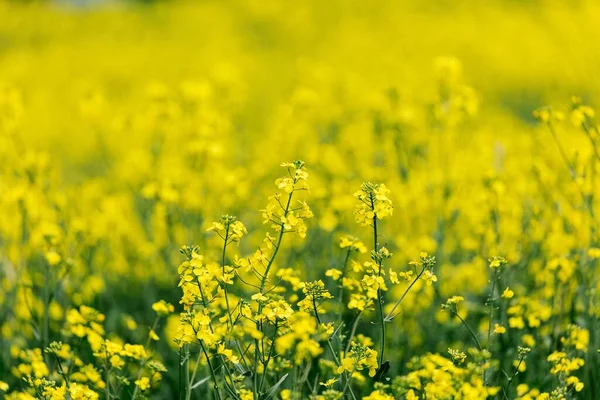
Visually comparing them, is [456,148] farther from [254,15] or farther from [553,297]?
[254,15]

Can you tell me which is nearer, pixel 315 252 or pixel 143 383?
pixel 143 383

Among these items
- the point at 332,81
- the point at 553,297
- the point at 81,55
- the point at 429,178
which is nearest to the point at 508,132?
the point at 332,81

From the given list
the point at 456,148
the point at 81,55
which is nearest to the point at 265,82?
the point at 81,55

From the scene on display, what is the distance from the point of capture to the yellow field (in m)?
2.48

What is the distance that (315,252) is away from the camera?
4562mm

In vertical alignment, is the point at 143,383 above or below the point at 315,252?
above

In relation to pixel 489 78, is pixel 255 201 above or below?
above

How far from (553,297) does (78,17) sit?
16006mm

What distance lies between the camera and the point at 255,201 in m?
4.79

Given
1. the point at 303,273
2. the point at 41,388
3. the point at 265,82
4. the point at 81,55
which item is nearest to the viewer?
the point at 41,388

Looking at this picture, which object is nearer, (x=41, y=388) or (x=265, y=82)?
(x=41, y=388)

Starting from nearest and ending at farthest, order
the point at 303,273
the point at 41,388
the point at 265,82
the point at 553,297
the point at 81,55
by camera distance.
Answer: the point at 41,388 → the point at 553,297 → the point at 303,273 → the point at 265,82 → the point at 81,55

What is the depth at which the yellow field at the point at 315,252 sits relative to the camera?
8.14 feet

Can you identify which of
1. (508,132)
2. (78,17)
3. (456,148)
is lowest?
(78,17)
